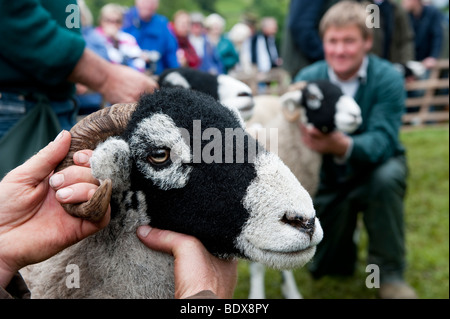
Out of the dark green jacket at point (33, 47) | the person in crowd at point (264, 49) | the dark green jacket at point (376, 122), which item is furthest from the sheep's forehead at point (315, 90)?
the person in crowd at point (264, 49)

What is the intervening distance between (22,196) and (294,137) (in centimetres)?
298

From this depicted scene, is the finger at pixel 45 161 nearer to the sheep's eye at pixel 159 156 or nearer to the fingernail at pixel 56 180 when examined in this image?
the fingernail at pixel 56 180

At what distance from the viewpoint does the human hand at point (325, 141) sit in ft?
12.4

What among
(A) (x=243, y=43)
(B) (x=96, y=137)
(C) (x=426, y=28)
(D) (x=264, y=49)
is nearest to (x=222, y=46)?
(A) (x=243, y=43)

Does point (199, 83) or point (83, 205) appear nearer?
point (83, 205)

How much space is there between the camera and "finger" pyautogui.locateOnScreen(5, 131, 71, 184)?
1.54 m

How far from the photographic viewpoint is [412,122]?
10828 mm

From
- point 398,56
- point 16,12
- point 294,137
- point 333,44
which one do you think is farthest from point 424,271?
point 16,12

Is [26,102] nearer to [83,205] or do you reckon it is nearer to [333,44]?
[83,205]

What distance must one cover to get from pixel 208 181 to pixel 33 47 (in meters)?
1.12

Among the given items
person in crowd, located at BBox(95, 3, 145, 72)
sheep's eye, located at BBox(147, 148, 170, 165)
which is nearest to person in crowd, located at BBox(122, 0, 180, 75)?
person in crowd, located at BBox(95, 3, 145, 72)

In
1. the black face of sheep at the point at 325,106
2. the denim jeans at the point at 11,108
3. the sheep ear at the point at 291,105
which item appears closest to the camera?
the denim jeans at the point at 11,108

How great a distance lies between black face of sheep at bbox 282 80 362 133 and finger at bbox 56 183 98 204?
8.95ft

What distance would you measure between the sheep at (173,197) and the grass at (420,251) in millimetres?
2502
